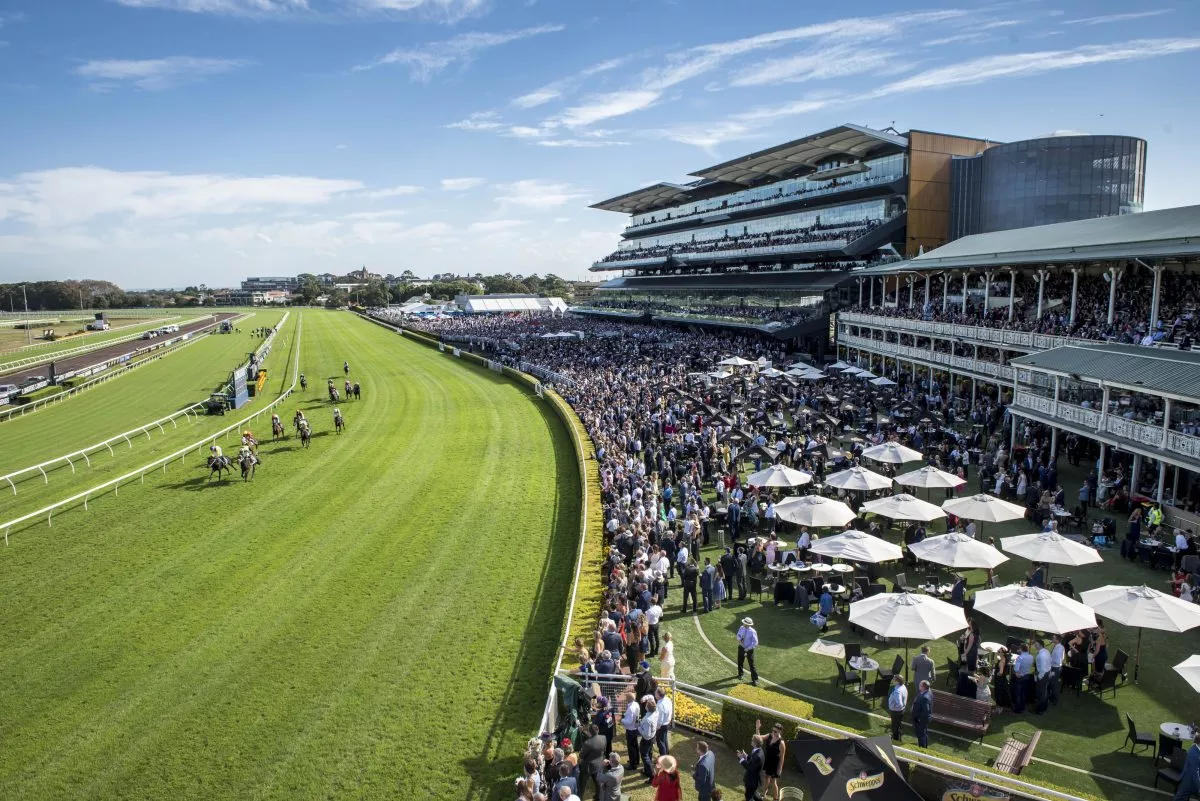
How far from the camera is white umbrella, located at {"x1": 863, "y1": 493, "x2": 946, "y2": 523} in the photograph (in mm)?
14094

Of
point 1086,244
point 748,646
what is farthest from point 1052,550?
point 1086,244

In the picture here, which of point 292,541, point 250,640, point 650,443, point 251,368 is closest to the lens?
point 250,640

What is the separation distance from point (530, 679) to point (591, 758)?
280 cm

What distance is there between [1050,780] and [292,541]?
47.7 feet

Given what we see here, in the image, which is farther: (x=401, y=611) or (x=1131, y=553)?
(x=1131, y=553)

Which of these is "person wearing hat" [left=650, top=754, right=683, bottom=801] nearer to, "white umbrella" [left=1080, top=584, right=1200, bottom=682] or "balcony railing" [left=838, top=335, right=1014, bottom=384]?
"white umbrella" [left=1080, top=584, right=1200, bottom=682]

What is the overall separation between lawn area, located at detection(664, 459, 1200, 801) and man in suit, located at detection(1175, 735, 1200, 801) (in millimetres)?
625

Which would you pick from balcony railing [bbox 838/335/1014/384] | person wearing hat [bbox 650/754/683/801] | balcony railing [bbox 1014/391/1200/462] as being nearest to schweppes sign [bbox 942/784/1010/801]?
person wearing hat [bbox 650/754/683/801]

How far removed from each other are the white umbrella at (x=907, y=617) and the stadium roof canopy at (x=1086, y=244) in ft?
52.2

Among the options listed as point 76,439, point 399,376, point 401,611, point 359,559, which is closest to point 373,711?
point 401,611

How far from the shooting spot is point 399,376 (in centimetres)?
4581

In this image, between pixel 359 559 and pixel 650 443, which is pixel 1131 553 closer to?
pixel 650 443

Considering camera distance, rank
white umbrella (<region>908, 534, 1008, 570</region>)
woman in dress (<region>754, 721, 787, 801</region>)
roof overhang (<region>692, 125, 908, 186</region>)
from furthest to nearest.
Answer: roof overhang (<region>692, 125, 908, 186</region>) < white umbrella (<region>908, 534, 1008, 570</region>) < woman in dress (<region>754, 721, 787, 801</region>)

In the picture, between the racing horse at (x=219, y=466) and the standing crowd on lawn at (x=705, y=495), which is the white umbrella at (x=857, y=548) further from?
the racing horse at (x=219, y=466)
